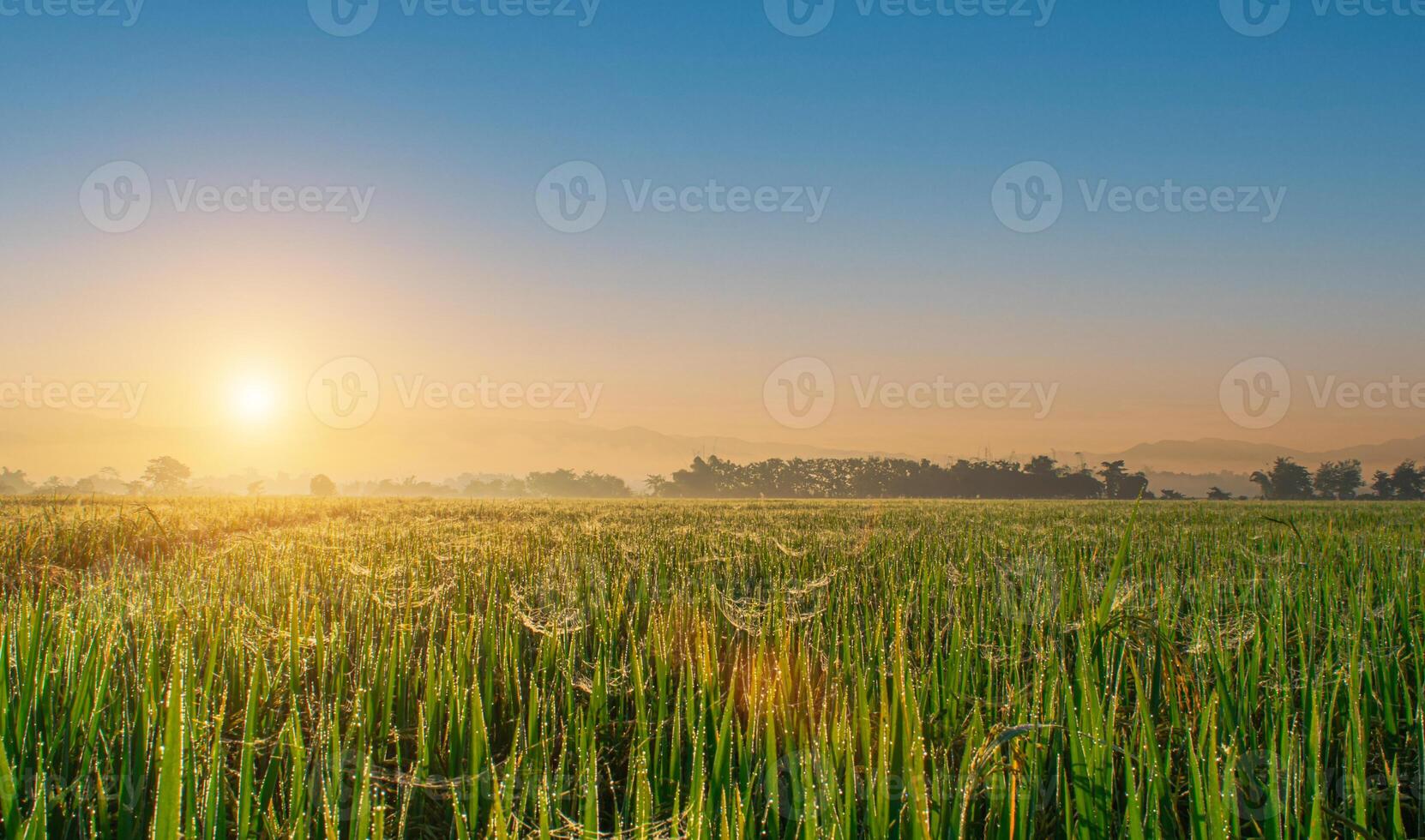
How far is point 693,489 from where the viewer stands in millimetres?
97500

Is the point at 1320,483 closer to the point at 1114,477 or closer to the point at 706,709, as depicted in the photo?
the point at 1114,477

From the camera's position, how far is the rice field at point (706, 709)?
1419mm

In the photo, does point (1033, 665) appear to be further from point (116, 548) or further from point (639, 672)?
point (116, 548)

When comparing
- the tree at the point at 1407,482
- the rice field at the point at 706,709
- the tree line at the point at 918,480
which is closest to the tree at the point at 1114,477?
the tree line at the point at 918,480

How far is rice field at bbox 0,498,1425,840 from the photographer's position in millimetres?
1419

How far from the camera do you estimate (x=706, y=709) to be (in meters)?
2.06

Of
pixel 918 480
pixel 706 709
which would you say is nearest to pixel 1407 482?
pixel 918 480

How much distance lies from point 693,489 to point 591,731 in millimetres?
96092

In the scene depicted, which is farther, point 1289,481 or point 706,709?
point 1289,481

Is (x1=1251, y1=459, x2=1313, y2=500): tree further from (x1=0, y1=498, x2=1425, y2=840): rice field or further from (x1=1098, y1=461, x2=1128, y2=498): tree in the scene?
(x1=0, y1=498, x2=1425, y2=840): rice field

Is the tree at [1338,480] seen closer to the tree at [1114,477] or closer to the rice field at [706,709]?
the tree at [1114,477]

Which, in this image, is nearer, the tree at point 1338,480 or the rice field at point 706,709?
the rice field at point 706,709

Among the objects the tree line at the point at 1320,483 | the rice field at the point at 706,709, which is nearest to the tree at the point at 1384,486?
the tree line at the point at 1320,483

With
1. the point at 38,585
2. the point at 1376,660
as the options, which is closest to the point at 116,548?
the point at 38,585
